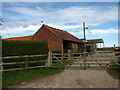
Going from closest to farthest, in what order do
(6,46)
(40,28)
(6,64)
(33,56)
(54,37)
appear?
1. (6,64)
2. (6,46)
3. (33,56)
4. (54,37)
5. (40,28)

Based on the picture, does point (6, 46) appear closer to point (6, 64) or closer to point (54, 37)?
point (6, 64)

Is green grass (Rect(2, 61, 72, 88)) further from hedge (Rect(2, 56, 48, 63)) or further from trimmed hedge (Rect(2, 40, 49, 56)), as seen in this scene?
trimmed hedge (Rect(2, 40, 49, 56))

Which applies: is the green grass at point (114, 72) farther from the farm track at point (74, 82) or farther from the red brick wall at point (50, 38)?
the red brick wall at point (50, 38)

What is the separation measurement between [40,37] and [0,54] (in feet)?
38.8

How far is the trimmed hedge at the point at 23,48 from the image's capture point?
884 centimetres

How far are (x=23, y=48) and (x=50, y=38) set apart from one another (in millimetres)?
9275

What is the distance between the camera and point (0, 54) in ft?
27.4

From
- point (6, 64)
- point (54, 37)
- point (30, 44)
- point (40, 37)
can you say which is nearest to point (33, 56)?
point (30, 44)

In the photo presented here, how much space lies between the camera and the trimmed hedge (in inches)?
348

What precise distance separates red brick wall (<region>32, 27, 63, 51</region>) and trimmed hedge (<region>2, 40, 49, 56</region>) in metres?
7.05

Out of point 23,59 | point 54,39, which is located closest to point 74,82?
point 23,59

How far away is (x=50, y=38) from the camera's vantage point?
1861 cm

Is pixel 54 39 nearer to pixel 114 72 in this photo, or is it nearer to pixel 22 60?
pixel 22 60

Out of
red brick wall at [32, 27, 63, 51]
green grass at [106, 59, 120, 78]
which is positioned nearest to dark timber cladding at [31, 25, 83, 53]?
red brick wall at [32, 27, 63, 51]
